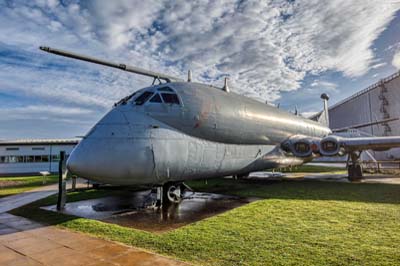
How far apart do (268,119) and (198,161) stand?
6064 millimetres

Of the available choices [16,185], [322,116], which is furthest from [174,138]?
[322,116]

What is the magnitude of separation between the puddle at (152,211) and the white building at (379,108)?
2992 cm

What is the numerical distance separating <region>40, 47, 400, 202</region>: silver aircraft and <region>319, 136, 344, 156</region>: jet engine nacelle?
3.32 metres

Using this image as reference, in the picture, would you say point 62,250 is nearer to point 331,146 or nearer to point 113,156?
point 113,156

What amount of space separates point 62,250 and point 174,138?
4.14 meters

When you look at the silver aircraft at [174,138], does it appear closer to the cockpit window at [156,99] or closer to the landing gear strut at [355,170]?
the cockpit window at [156,99]

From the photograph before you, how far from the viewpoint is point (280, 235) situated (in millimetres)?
5461

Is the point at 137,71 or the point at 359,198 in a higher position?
the point at 137,71

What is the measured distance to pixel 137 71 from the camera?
12.1 meters

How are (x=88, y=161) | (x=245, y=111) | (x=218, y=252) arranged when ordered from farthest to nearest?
(x=245, y=111) → (x=88, y=161) → (x=218, y=252)

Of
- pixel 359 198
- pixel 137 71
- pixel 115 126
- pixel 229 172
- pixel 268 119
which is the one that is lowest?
pixel 359 198

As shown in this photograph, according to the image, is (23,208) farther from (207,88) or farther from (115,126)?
(207,88)

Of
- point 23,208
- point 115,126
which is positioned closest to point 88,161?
point 115,126

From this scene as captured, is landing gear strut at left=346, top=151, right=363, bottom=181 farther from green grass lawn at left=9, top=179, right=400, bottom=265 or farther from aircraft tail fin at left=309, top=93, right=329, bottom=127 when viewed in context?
aircraft tail fin at left=309, top=93, right=329, bottom=127
